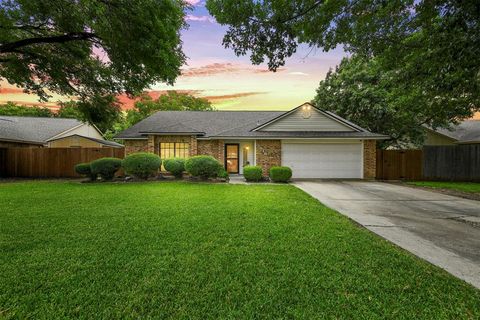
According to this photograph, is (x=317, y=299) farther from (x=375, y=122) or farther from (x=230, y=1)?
(x=375, y=122)

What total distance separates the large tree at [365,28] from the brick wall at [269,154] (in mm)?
7341

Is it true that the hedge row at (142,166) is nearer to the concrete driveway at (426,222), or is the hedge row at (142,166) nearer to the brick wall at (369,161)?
the concrete driveway at (426,222)

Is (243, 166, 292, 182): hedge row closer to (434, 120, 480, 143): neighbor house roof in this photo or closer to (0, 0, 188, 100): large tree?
(0, 0, 188, 100): large tree

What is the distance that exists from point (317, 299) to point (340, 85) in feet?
66.5

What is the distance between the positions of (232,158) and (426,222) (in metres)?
12.3

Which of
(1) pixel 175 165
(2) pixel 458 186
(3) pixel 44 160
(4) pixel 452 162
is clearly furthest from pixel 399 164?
(3) pixel 44 160

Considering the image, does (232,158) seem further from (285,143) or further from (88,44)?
(88,44)

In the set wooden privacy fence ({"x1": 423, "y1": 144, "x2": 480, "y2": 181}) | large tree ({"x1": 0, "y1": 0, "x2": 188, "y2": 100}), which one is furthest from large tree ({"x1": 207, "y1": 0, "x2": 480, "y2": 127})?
wooden privacy fence ({"x1": 423, "y1": 144, "x2": 480, "y2": 181})

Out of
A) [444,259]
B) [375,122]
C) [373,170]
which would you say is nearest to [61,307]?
[444,259]

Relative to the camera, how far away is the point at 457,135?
76.1 ft

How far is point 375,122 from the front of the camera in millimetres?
18266

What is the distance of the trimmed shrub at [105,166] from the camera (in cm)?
1244

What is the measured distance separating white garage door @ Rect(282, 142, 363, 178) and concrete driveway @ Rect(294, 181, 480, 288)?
4.98 m

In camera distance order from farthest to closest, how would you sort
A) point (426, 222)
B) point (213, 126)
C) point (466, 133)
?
1. point (466, 133)
2. point (213, 126)
3. point (426, 222)
